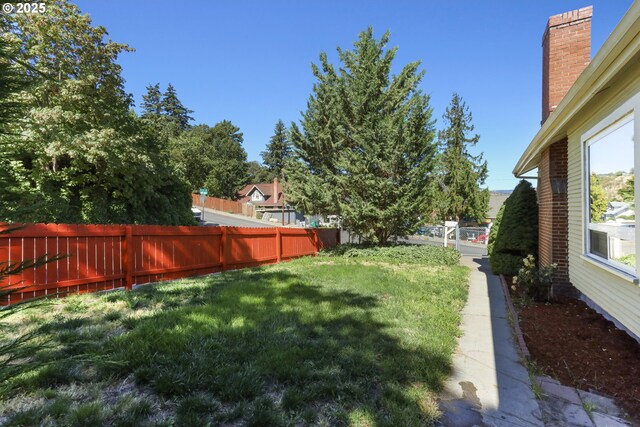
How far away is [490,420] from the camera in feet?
9.26

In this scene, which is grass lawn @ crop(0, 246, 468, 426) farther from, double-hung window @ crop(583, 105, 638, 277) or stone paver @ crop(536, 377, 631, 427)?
double-hung window @ crop(583, 105, 638, 277)

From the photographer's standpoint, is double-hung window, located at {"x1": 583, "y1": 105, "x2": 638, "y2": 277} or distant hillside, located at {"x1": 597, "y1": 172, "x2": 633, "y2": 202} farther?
distant hillside, located at {"x1": 597, "y1": 172, "x2": 633, "y2": 202}

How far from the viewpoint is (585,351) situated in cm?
427

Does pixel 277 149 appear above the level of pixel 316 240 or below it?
above

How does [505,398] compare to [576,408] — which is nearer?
[576,408]

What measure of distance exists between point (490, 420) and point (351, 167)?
412 inches

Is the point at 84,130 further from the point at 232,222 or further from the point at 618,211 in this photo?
the point at 232,222

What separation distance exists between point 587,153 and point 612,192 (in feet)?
3.37

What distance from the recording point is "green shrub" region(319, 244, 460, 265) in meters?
12.3

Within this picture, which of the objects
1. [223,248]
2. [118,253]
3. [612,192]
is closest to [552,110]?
[612,192]

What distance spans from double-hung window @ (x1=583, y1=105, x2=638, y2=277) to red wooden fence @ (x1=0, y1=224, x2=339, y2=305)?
6.25 m

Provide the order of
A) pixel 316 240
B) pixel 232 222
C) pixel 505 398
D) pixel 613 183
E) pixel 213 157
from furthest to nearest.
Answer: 1. pixel 213 157
2. pixel 232 222
3. pixel 316 240
4. pixel 613 183
5. pixel 505 398

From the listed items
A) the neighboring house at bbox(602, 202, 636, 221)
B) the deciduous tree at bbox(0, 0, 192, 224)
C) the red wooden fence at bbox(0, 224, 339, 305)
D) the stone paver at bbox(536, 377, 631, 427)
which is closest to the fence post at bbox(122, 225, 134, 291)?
the red wooden fence at bbox(0, 224, 339, 305)

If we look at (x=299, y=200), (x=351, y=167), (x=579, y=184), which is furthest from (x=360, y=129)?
(x=579, y=184)
